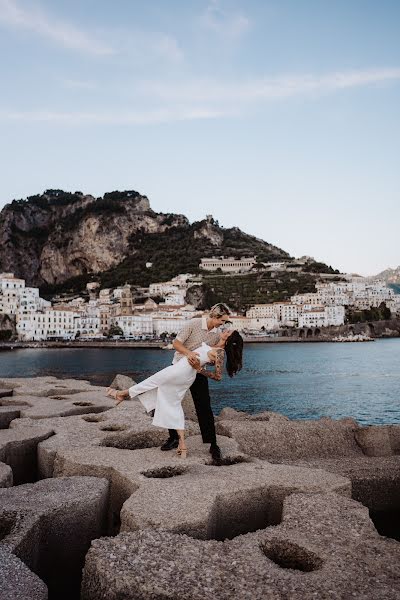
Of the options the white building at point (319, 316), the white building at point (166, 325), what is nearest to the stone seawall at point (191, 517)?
the white building at point (166, 325)

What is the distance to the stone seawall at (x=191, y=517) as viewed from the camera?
10.9ft

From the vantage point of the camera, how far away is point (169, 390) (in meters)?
6.57

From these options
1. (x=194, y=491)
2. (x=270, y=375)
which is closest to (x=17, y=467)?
(x=194, y=491)

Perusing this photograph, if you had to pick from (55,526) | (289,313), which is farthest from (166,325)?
(55,526)

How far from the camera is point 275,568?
140 inches

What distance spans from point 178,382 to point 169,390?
181 mm

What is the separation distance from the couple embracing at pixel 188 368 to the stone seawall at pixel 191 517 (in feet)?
1.51

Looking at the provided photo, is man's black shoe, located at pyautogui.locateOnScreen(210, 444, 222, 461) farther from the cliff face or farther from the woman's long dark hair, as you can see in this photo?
the cliff face

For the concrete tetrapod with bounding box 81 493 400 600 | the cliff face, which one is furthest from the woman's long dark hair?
the cliff face

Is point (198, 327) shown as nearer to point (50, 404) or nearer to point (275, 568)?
point (275, 568)

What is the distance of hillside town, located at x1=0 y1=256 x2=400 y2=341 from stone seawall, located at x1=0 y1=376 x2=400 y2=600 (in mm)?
105888

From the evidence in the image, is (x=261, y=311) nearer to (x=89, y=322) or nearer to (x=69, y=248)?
(x=89, y=322)

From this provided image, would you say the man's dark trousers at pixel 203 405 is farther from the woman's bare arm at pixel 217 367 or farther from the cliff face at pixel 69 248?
the cliff face at pixel 69 248

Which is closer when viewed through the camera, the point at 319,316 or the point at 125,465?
the point at 125,465
